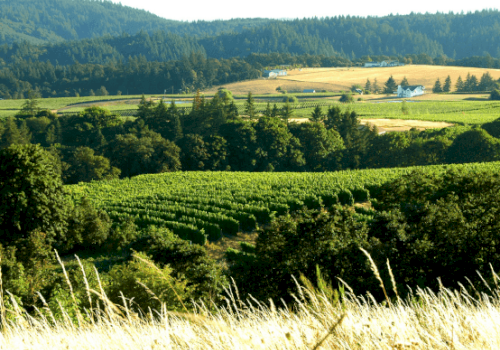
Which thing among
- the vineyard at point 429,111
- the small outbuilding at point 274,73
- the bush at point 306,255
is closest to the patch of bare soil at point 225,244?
the bush at point 306,255

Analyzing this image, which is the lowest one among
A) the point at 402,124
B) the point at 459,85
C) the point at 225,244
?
the point at 225,244

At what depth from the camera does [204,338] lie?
372 centimetres

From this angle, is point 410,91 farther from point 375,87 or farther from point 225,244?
point 225,244

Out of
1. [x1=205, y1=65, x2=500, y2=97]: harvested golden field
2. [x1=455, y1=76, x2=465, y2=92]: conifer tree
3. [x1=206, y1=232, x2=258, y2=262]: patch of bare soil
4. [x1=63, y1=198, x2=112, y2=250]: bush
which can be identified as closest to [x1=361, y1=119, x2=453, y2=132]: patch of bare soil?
[x1=206, y1=232, x2=258, y2=262]: patch of bare soil

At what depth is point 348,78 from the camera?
18188 cm

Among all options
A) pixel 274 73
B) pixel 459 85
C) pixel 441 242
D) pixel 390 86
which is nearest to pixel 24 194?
pixel 441 242

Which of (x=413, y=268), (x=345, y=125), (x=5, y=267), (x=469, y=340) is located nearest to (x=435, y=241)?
(x=413, y=268)

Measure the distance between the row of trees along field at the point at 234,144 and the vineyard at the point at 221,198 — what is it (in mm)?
12498

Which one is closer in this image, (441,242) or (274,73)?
(441,242)

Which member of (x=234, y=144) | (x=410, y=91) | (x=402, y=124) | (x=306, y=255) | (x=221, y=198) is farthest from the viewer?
(x=410, y=91)

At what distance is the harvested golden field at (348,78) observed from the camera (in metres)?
170

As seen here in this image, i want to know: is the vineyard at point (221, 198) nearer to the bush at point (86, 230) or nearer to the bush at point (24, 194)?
the bush at point (86, 230)

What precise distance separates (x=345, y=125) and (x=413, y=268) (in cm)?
6583

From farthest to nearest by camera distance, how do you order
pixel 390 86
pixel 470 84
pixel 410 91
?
pixel 390 86 < pixel 470 84 < pixel 410 91
